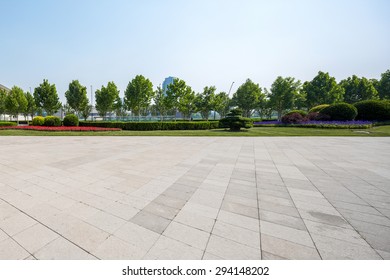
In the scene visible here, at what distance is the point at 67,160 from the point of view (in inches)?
272

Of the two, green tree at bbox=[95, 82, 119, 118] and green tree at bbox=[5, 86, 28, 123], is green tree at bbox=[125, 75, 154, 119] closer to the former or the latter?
green tree at bbox=[95, 82, 119, 118]

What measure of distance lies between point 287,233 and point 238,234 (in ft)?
2.32

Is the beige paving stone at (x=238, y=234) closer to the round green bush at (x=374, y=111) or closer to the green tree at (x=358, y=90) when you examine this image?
the round green bush at (x=374, y=111)

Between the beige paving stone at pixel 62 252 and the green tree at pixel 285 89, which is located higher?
the green tree at pixel 285 89

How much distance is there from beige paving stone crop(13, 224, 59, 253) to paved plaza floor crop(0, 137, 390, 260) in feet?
0.04

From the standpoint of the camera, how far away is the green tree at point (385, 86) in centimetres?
4800

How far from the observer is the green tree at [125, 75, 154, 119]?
38.5 metres

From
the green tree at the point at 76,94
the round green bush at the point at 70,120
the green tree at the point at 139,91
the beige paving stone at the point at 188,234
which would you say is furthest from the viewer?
the green tree at the point at 139,91

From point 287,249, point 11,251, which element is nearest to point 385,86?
point 287,249

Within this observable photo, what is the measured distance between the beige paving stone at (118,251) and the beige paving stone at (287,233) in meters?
1.73

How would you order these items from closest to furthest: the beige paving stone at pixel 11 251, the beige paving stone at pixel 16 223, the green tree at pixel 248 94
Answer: the beige paving stone at pixel 11 251
the beige paving stone at pixel 16 223
the green tree at pixel 248 94

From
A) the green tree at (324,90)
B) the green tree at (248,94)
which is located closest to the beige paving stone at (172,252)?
the green tree at (248,94)

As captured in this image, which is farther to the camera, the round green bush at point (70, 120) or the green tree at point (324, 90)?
the green tree at point (324, 90)
